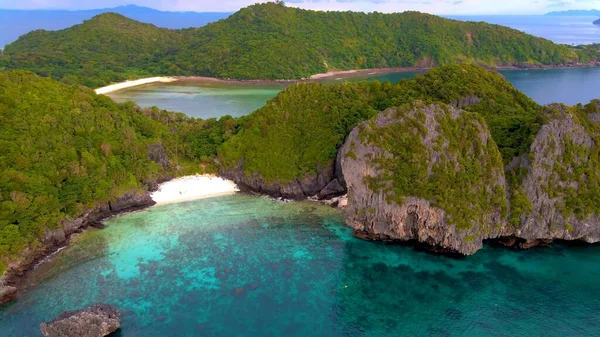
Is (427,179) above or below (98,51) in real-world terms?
below

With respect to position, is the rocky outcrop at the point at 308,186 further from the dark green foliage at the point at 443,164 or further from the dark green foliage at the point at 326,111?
the dark green foliage at the point at 443,164

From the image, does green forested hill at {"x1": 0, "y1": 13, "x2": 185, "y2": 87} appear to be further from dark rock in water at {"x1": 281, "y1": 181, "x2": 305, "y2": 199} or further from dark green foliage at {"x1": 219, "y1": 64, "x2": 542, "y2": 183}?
dark rock in water at {"x1": 281, "y1": 181, "x2": 305, "y2": 199}

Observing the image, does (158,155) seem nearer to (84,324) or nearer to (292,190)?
(292,190)

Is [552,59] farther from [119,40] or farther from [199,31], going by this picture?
[119,40]

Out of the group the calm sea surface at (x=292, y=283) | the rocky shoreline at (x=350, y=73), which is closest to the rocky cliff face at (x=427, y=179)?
the calm sea surface at (x=292, y=283)

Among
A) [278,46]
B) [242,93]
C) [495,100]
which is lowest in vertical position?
[495,100]

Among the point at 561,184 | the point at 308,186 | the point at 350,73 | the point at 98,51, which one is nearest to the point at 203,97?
the point at 350,73

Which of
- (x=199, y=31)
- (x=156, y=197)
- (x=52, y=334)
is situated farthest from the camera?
(x=199, y=31)

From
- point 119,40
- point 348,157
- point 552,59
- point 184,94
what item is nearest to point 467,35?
point 552,59
